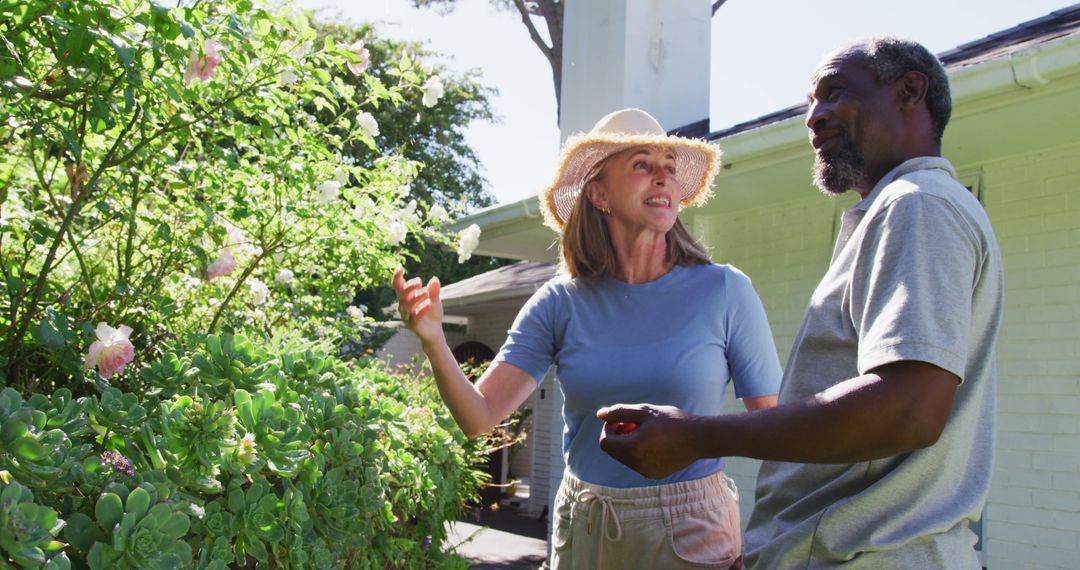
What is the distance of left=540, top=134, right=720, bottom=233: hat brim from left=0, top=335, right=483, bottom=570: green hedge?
855mm

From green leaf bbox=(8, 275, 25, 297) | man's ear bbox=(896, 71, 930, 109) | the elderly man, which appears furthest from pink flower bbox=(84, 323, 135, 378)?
man's ear bbox=(896, 71, 930, 109)

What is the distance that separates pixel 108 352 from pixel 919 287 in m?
2.19

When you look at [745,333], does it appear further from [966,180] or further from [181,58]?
[966,180]

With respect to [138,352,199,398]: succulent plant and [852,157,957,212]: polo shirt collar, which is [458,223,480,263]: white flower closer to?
[138,352,199,398]: succulent plant

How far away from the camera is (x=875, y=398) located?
1158mm

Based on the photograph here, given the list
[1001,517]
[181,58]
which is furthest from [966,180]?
[181,58]

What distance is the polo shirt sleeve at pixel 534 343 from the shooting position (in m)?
2.50

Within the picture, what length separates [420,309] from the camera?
7.74ft

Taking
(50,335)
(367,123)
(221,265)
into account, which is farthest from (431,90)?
(50,335)

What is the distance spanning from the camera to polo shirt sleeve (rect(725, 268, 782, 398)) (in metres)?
2.28

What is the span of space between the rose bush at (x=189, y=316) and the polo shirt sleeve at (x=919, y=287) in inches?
46.2

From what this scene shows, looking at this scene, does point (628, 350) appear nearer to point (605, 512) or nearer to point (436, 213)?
point (605, 512)

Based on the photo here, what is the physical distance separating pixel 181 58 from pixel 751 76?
9.52 m

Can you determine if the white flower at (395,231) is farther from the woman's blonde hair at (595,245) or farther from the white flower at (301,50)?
the woman's blonde hair at (595,245)
